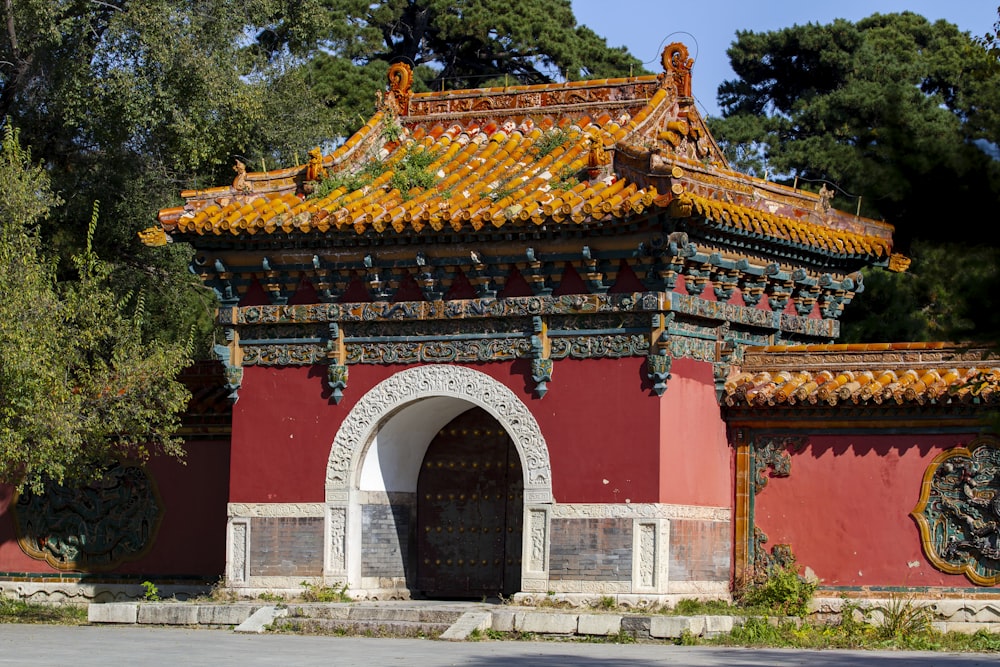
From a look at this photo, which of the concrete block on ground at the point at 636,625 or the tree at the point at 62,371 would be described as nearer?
the concrete block on ground at the point at 636,625

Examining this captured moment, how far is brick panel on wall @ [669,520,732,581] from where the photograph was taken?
1659 cm

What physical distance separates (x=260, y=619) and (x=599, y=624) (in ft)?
11.2

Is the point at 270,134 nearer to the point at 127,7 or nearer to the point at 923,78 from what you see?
the point at 127,7

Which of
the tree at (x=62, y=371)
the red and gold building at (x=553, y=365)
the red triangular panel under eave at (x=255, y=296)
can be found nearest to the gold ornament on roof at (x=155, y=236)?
the red and gold building at (x=553, y=365)

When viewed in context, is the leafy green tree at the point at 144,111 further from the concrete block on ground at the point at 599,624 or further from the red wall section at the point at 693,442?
the concrete block on ground at the point at 599,624

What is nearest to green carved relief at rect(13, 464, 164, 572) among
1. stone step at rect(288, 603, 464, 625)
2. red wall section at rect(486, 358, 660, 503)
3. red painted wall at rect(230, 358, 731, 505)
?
red painted wall at rect(230, 358, 731, 505)

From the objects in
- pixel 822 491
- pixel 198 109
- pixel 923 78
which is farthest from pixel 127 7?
pixel 923 78

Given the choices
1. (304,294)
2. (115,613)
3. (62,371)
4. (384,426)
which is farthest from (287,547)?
(62,371)

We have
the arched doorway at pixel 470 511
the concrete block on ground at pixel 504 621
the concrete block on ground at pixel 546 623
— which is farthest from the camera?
the arched doorway at pixel 470 511

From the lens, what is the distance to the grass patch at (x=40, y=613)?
60.9 ft

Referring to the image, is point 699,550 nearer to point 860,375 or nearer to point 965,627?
point 860,375

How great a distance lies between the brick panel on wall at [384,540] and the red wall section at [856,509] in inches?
151

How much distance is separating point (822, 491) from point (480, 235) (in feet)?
13.9

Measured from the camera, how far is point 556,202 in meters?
16.6
